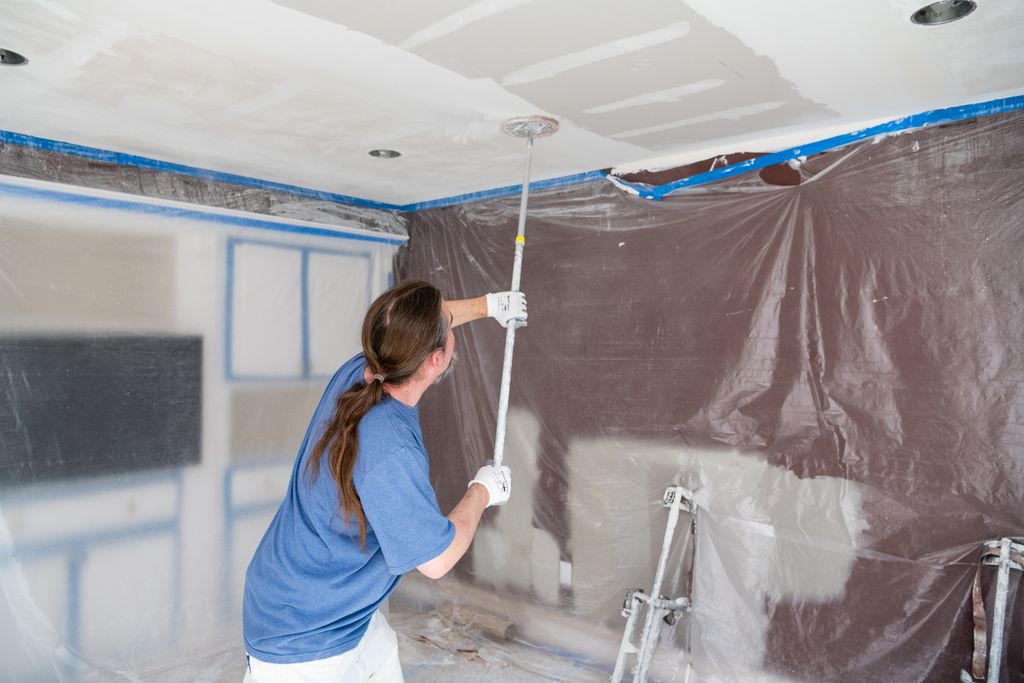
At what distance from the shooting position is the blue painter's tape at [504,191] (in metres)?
2.61

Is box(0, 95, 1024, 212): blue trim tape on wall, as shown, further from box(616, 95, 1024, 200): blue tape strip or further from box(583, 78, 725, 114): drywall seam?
box(583, 78, 725, 114): drywall seam

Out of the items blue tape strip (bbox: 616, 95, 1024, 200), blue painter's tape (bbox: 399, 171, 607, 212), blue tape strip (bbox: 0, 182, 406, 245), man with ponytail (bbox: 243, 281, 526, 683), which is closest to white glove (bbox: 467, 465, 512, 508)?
man with ponytail (bbox: 243, 281, 526, 683)

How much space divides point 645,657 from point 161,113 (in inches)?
87.9

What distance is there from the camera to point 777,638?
2.10m

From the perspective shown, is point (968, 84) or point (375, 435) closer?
point (375, 435)

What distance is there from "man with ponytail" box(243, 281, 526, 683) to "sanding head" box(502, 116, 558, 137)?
32.1 inches

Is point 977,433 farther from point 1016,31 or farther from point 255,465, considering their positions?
point 255,465

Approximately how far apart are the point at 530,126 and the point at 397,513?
1.27 meters

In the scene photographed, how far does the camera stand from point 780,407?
83.0 inches

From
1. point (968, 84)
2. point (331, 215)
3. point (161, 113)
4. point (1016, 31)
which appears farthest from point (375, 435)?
point (331, 215)

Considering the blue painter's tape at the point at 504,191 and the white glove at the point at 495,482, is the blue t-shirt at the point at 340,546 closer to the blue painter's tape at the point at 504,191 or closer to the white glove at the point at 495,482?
the white glove at the point at 495,482

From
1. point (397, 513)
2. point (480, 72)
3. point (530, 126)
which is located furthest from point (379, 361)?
point (530, 126)

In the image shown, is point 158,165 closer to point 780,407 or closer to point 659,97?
point 659,97

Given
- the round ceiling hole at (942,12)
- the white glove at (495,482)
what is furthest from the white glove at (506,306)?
the round ceiling hole at (942,12)
